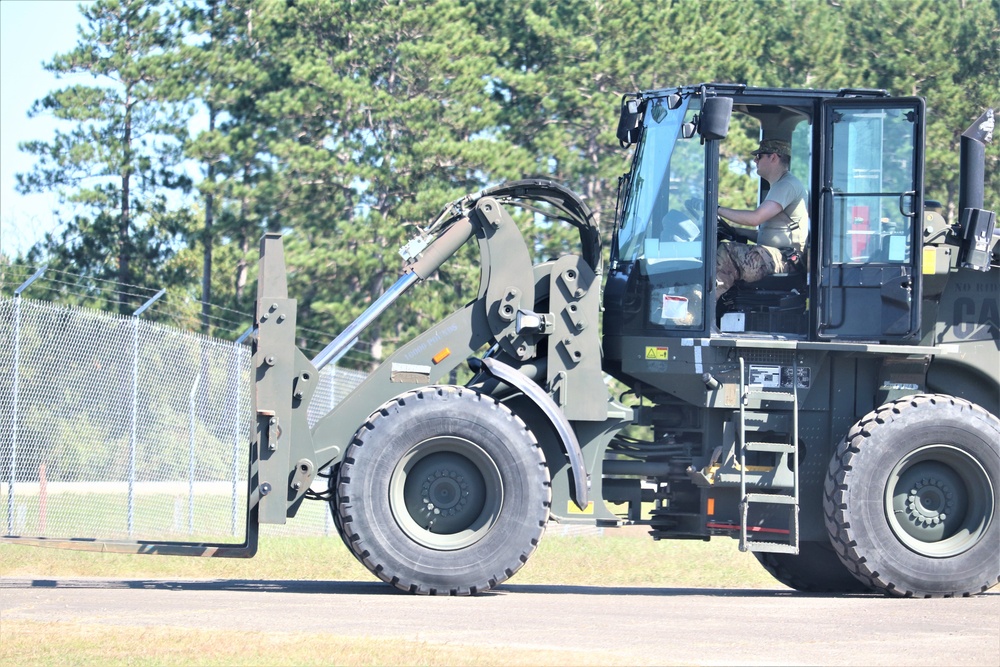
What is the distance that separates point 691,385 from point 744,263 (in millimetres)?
991

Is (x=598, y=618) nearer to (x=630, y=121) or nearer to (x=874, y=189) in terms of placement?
(x=874, y=189)

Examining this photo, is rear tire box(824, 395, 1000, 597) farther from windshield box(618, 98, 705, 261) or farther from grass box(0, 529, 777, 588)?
grass box(0, 529, 777, 588)

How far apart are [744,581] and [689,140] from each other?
14.7 ft

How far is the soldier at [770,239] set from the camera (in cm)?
1092

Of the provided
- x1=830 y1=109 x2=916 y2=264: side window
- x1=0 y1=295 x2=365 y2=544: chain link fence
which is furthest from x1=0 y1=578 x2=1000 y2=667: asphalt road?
x1=0 y1=295 x2=365 y2=544: chain link fence

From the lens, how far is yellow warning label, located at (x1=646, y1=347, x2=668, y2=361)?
10781 mm

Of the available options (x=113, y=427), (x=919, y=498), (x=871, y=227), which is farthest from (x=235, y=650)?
(x=113, y=427)

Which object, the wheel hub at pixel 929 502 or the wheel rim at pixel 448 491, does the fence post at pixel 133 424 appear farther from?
the wheel hub at pixel 929 502

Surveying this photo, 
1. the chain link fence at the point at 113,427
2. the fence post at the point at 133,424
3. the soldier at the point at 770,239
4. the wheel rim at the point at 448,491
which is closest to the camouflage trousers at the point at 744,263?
the soldier at the point at 770,239

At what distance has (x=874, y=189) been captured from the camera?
35.3ft

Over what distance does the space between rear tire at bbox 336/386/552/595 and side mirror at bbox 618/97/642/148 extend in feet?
8.27

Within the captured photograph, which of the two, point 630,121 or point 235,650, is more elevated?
point 630,121

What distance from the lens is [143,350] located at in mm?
15555

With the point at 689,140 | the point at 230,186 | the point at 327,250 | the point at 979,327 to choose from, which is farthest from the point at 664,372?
the point at 230,186
